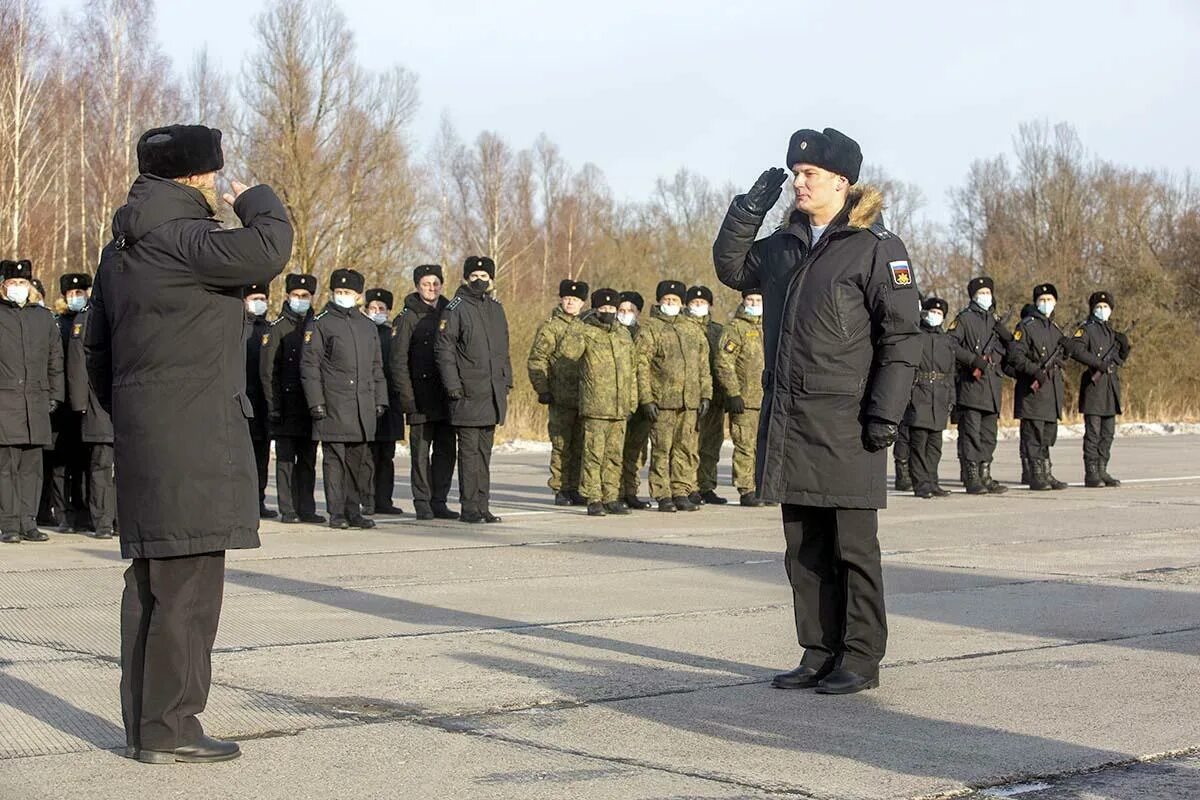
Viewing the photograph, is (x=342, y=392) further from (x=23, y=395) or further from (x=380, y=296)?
(x=380, y=296)

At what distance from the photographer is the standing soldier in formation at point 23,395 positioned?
43.7ft

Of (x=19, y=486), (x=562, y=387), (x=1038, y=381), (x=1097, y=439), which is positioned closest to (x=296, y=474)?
(x=19, y=486)

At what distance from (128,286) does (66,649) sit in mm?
2892

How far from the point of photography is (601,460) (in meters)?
15.4

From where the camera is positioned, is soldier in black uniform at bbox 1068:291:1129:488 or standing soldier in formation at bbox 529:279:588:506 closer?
standing soldier in formation at bbox 529:279:588:506

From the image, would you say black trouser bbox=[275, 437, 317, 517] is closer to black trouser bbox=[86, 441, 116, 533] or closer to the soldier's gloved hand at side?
black trouser bbox=[86, 441, 116, 533]

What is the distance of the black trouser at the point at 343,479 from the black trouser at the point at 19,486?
2.27 metres

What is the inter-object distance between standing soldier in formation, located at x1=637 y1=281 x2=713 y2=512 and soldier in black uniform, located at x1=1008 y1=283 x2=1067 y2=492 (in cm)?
417

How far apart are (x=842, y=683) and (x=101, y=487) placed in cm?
857

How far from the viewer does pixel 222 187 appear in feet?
146

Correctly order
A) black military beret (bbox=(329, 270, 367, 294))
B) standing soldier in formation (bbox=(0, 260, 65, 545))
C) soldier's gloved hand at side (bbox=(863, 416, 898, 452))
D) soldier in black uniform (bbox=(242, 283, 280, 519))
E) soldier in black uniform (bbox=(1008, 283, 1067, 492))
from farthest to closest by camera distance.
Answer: soldier in black uniform (bbox=(1008, 283, 1067, 492))
soldier in black uniform (bbox=(242, 283, 280, 519))
black military beret (bbox=(329, 270, 367, 294))
standing soldier in formation (bbox=(0, 260, 65, 545))
soldier's gloved hand at side (bbox=(863, 416, 898, 452))

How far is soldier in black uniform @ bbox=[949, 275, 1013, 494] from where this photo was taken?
18.0 metres

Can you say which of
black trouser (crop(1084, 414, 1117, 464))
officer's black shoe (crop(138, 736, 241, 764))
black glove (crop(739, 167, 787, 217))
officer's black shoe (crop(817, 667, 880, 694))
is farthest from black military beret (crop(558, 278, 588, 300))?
officer's black shoe (crop(138, 736, 241, 764))

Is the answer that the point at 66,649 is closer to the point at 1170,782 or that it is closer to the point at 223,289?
the point at 223,289
